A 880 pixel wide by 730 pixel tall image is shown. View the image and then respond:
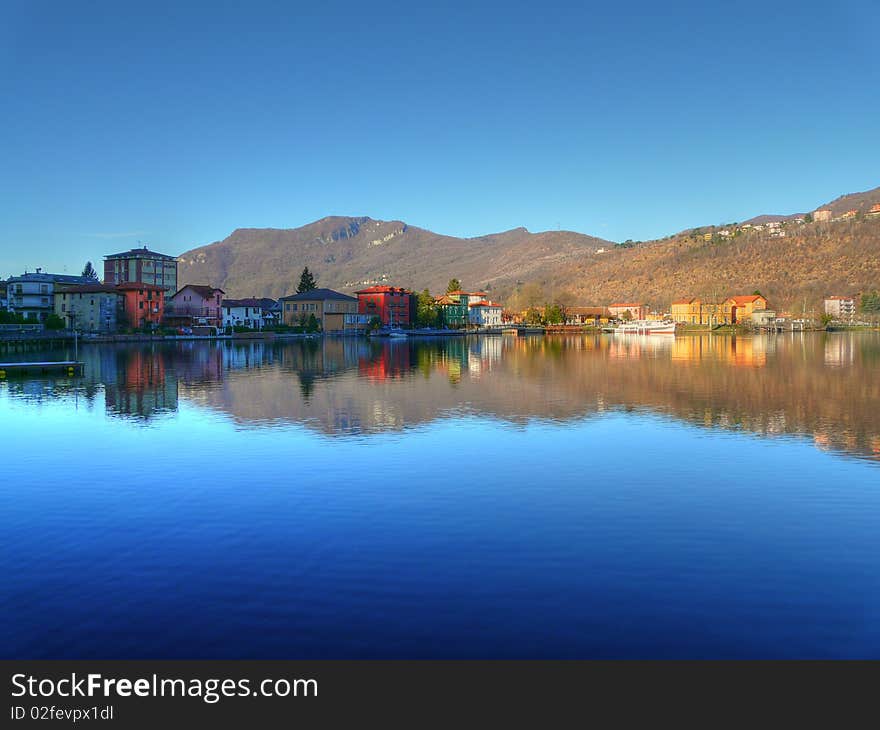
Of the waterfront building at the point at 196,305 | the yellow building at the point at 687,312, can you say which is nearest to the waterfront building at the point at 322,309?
the waterfront building at the point at 196,305

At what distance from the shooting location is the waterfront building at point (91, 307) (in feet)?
345

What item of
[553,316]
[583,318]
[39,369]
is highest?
[553,316]

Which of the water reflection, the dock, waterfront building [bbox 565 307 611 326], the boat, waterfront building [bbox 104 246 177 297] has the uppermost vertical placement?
waterfront building [bbox 104 246 177 297]

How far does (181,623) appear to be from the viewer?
9.42 metres

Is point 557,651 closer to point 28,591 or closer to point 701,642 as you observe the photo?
point 701,642

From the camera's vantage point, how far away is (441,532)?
13578 mm

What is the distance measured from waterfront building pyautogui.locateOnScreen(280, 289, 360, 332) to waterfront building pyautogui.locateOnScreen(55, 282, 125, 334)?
34.8m

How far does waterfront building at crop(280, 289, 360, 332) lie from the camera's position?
137m

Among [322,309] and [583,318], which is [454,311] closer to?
[583,318]

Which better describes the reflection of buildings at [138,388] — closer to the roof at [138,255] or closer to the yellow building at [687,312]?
the roof at [138,255]

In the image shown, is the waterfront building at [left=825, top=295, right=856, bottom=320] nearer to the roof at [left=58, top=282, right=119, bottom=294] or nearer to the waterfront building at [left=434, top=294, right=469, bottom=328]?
the waterfront building at [left=434, top=294, right=469, bottom=328]

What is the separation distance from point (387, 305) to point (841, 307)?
10508 cm

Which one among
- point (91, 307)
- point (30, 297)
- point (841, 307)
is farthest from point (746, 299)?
point (30, 297)

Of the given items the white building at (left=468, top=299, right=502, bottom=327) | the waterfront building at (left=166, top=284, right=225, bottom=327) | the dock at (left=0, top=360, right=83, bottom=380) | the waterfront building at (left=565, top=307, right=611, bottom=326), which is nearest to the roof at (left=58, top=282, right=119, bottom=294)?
the waterfront building at (left=166, top=284, right=225, bottom=327)
